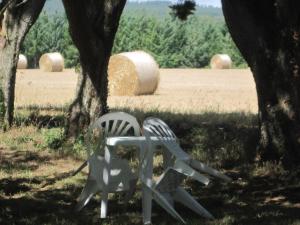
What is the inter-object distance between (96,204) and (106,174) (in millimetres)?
789

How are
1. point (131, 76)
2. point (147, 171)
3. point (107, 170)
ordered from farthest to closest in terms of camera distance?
point (131, 76), point (107, 170), point (147, 171)

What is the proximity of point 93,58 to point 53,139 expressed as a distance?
1.43 m

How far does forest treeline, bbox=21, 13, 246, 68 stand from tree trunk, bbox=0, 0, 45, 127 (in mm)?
41385

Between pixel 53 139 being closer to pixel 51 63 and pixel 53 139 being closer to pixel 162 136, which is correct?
pixel 162 136

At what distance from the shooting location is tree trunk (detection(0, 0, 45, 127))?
1262 centimetres

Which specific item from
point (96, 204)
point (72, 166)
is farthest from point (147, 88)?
point (96, 204)

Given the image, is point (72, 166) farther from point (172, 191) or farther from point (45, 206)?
point (172, 191)

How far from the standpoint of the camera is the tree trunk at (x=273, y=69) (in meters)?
8.93

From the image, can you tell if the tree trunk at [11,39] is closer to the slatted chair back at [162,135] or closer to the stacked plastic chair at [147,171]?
the stacked plastic chair at [147,171]

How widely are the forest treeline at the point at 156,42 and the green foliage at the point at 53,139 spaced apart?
42765 mm

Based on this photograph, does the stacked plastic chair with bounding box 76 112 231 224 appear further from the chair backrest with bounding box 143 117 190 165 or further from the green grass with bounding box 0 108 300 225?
the green grass with bounding box 0 108 300 225

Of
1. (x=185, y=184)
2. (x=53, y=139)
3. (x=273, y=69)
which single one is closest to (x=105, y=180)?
(x=185, y=184)

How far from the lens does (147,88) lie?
23828 mm

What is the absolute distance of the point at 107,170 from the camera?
670 cm
